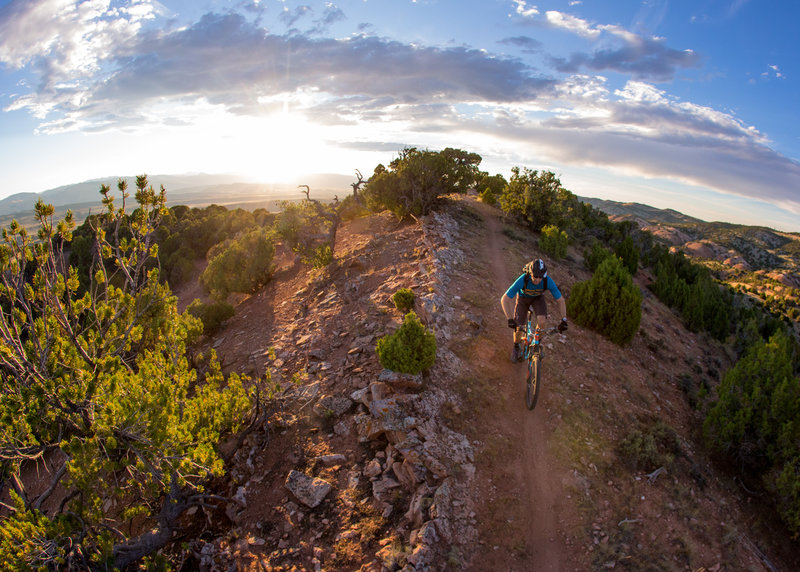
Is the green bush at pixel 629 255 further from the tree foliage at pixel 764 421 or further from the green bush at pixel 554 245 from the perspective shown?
the tree foliage at pixel 764 421

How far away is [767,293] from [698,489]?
154 ft

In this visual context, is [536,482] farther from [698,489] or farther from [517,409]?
[698,489]

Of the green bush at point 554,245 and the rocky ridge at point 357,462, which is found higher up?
the green bush at point 554,245

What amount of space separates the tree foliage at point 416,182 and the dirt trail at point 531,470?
12.8m

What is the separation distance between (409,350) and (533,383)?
7.97ft

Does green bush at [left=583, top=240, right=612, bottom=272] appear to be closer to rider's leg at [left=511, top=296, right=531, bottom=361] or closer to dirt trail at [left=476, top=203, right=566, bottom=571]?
dirt trail at [left=476, top=203, right=566, bottom=571]

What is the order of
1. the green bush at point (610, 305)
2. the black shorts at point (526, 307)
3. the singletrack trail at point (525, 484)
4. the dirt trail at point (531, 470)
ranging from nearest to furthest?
the singletrack trail at point (525, 484)
the dirt trail at point (531, 470)
the black shorts at point (526, 307)
the green bush at point (610, 305)

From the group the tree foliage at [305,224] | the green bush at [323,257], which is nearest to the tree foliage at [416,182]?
the tree foliage at [305,224]

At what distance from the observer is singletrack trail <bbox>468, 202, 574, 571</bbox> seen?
17.6 ft

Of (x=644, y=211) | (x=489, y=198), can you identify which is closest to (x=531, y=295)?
(x=489, y=198)

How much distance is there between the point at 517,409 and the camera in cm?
764

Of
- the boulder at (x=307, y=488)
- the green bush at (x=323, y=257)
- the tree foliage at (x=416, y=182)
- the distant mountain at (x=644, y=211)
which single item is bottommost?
the boulder at (x=307, y=488)

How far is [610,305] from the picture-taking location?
36.0 ft

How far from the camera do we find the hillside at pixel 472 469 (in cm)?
546
